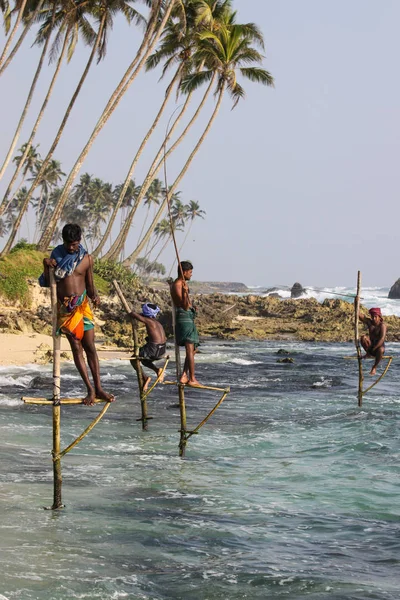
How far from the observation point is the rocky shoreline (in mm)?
27625

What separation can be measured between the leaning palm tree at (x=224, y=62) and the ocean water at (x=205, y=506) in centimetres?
2287

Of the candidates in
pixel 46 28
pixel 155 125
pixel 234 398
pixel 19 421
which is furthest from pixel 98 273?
pixel 19 421

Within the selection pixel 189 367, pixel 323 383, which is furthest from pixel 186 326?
pixel 323 383

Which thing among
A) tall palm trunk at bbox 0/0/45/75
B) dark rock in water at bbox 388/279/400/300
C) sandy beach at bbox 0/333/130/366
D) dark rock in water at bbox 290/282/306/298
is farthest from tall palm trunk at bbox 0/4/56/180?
dark rock in water at bbox 388/279/400/300

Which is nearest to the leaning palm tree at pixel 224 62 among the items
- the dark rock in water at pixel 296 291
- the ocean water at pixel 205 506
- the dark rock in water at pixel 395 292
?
the ocean water at pixel 205 506

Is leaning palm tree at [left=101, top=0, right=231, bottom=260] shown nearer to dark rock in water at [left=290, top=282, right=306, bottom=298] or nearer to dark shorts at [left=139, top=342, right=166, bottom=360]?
dark shorts at [left=139, top=342, right=166, bottom=360]

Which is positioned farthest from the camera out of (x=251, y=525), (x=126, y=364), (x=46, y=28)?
(x=46, y=28)

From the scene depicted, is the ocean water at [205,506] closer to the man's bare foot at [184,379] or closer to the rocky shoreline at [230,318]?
the man's bare foot at [184,379]

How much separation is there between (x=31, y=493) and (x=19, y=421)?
4.89 meters

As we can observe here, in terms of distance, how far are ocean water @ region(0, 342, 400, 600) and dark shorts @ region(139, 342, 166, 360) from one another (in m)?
1.41

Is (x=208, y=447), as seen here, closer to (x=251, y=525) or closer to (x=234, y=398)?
(x=251, y=525)

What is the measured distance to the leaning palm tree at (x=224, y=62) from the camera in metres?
36.8

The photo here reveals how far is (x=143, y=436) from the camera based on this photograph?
1294 centimetres

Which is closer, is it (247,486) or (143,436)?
(247,486)
